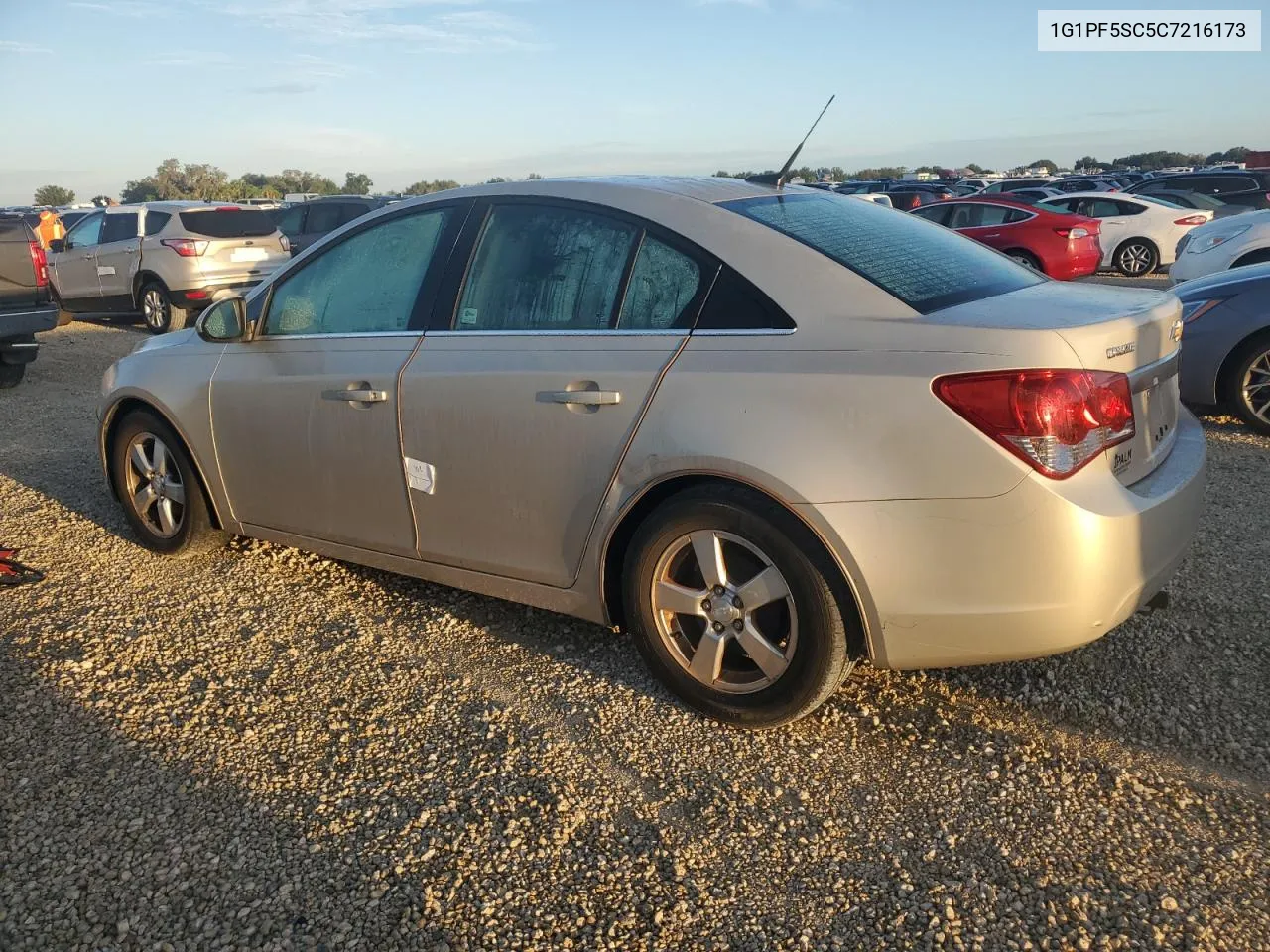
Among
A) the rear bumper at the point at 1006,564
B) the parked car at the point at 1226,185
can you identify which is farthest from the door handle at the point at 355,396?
the parked car at the point at 1226,185

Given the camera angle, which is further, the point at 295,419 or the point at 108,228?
the point at 108,228

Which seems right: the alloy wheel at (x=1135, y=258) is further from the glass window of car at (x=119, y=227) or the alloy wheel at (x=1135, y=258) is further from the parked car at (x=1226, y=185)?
the glass window of car at (x=119, y=227)

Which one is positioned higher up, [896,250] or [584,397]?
[896,250]

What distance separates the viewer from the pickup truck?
9312 mm

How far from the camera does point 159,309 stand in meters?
13.1

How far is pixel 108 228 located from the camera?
45.0 ft

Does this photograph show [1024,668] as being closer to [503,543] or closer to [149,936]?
[503,543]

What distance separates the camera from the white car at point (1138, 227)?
55.7 feet

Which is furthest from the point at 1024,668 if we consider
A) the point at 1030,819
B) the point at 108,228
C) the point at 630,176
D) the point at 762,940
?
the point at 108,228

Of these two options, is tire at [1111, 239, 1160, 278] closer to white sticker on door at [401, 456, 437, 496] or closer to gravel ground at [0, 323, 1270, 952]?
gravel ground at [0, 323, 1270, 952]

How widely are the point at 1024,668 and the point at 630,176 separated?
7.14ft

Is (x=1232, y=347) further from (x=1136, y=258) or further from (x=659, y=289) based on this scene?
(x=1136, y=258)

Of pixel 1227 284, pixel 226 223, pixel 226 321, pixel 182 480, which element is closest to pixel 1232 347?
pixel 1227 284

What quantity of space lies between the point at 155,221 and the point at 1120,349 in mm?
13020
